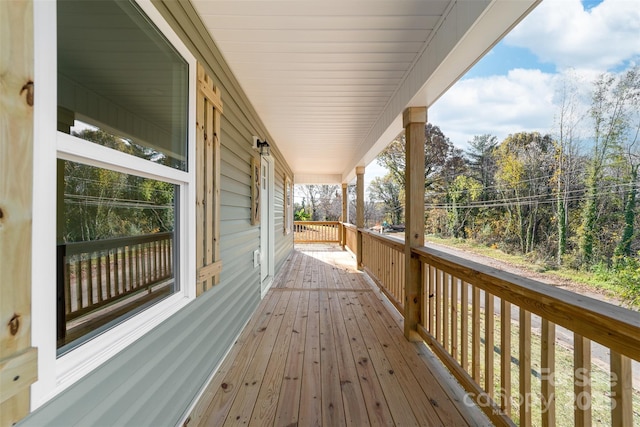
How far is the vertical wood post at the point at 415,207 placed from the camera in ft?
7.91

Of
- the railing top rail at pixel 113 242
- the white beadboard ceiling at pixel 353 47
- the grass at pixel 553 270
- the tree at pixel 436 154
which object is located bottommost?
the grass at pixel 553 270

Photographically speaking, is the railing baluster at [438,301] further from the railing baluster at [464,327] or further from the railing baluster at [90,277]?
the railing baluster at [90,277]

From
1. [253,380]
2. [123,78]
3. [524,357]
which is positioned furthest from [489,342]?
[123,78]

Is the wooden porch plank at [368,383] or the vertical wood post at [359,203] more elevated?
the vertical wood post at [359,203]

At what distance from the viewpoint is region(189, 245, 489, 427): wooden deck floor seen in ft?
5.08

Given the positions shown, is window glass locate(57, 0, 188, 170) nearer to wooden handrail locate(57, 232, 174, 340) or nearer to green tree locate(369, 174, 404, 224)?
wooden handrail locate(57, 232, 174, 340)

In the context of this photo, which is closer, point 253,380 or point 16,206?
point 16,206

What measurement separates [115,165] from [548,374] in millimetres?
2109

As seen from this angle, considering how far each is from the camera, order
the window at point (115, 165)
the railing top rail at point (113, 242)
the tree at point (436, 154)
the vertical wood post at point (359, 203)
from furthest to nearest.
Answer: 1. the tree at point (436, 154)
2. the vertical wood post at point (359, 203)
3. the railing top rail at point (113, 242)
4. the window at point (115, 165)

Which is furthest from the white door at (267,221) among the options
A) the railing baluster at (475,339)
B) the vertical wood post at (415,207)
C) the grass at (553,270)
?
the grass at (553,270)

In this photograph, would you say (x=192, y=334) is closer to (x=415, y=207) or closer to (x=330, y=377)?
(x=330, y=377)

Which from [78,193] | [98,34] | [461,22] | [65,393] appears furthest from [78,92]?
[461,22]

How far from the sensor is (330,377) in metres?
1.90

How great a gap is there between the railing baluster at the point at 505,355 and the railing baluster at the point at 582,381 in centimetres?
36
